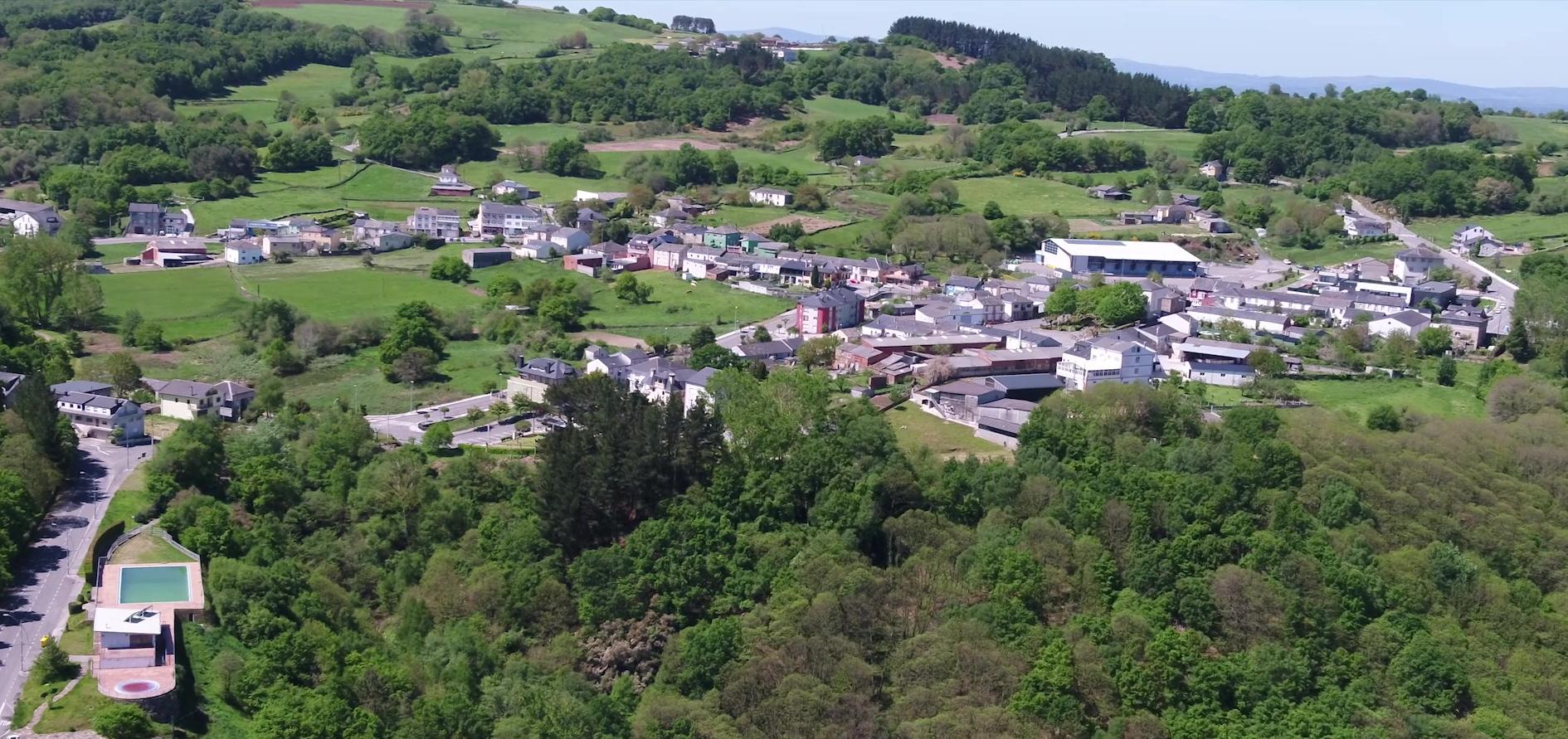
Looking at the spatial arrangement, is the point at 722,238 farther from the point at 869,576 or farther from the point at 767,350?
the point at 869,576

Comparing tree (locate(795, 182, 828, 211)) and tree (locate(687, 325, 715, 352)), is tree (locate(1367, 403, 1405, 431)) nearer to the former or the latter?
tree (locate(687, 325, 715, 352))

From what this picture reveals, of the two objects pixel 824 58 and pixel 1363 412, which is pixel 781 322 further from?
pixel 824 58

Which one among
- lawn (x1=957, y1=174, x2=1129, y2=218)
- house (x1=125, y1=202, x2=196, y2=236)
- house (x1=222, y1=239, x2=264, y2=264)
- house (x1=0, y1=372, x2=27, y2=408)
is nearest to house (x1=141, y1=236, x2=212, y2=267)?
house (x1=222, y1=239, x2=264, y2=264)

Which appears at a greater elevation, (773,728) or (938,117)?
(938,117)

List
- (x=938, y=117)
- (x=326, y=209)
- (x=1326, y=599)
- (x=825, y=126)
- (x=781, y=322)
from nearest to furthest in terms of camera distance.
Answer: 1. (x=1326, y=599)
2. (x=781, y=322)
3. (x=326, y=209)
4. (x=825, y=126)
5. (x=938, y=117)

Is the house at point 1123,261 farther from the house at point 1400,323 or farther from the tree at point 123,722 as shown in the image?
the tree at point 123,722

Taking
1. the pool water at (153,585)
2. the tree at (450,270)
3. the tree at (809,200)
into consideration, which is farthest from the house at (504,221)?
the pool water at (153,585)

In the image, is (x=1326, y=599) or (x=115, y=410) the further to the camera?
(x=115, y=410)

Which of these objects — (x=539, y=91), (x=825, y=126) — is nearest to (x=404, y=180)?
(x=539, y=91)
